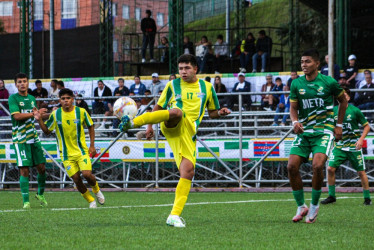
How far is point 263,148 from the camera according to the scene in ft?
58.7

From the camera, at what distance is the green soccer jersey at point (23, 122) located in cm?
1302

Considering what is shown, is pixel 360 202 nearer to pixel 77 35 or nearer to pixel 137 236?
pixel 137 236

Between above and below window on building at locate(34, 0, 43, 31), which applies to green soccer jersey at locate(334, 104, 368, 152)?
below

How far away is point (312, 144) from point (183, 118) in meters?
1.71

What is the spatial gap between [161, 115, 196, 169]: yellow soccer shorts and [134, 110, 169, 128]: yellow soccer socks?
1.45 ft

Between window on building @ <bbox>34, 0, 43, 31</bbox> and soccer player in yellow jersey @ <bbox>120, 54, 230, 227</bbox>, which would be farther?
window on building @ <bbox>34, 0, 43, 31</bbox>

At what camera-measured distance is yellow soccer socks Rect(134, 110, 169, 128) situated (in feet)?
26.5

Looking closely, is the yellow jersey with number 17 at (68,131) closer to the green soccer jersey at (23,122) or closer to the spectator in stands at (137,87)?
the green soccer jersey at (23,122)

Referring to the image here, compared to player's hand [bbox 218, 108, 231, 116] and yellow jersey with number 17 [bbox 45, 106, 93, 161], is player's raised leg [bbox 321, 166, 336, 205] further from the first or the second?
player's hand [bbox 218, 108, 231, 116]

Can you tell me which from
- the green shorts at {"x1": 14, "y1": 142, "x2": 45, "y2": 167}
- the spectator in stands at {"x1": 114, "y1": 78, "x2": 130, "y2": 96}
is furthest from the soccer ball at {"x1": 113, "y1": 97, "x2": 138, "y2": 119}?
the spectator in stands at {"x1": 114, "y1": 78, "x2": 130, "y2": 96}

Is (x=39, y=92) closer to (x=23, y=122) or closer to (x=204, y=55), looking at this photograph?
(x=204, y=55)

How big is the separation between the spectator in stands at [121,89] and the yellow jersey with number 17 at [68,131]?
8.23 metres

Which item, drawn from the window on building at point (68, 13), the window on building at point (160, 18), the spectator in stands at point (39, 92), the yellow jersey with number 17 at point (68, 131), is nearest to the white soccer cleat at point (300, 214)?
the yellow jersey with number 17 at point (68, 131)

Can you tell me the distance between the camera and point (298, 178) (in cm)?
935
